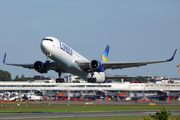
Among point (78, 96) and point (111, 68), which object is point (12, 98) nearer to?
point (78, 96)

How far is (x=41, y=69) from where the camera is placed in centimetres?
4800

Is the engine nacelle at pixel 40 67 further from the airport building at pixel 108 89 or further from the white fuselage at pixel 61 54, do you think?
the airport building at pixel 108 89

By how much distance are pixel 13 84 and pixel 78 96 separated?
69.3 metres

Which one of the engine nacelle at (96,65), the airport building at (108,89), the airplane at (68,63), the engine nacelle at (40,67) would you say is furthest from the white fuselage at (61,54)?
the airport building at (108,89)

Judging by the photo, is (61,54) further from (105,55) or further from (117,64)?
(105,55)

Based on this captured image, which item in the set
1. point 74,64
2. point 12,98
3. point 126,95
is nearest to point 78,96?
point 126,95

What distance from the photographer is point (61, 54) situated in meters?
42.9

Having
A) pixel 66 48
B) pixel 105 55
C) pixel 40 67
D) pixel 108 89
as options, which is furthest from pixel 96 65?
pixel 108 89

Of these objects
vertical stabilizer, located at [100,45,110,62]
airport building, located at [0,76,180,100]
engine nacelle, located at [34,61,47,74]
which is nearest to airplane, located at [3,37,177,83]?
engine nacelle, located at [34,61,47,74]

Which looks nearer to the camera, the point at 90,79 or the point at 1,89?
the point at 90,79

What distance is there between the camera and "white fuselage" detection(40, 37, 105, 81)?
4138 cm

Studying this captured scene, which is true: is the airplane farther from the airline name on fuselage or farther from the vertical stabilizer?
the vertical stabilizer

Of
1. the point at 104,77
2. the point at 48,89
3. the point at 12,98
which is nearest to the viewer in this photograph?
the point at 104,77

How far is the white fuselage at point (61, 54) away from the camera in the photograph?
136 feet
